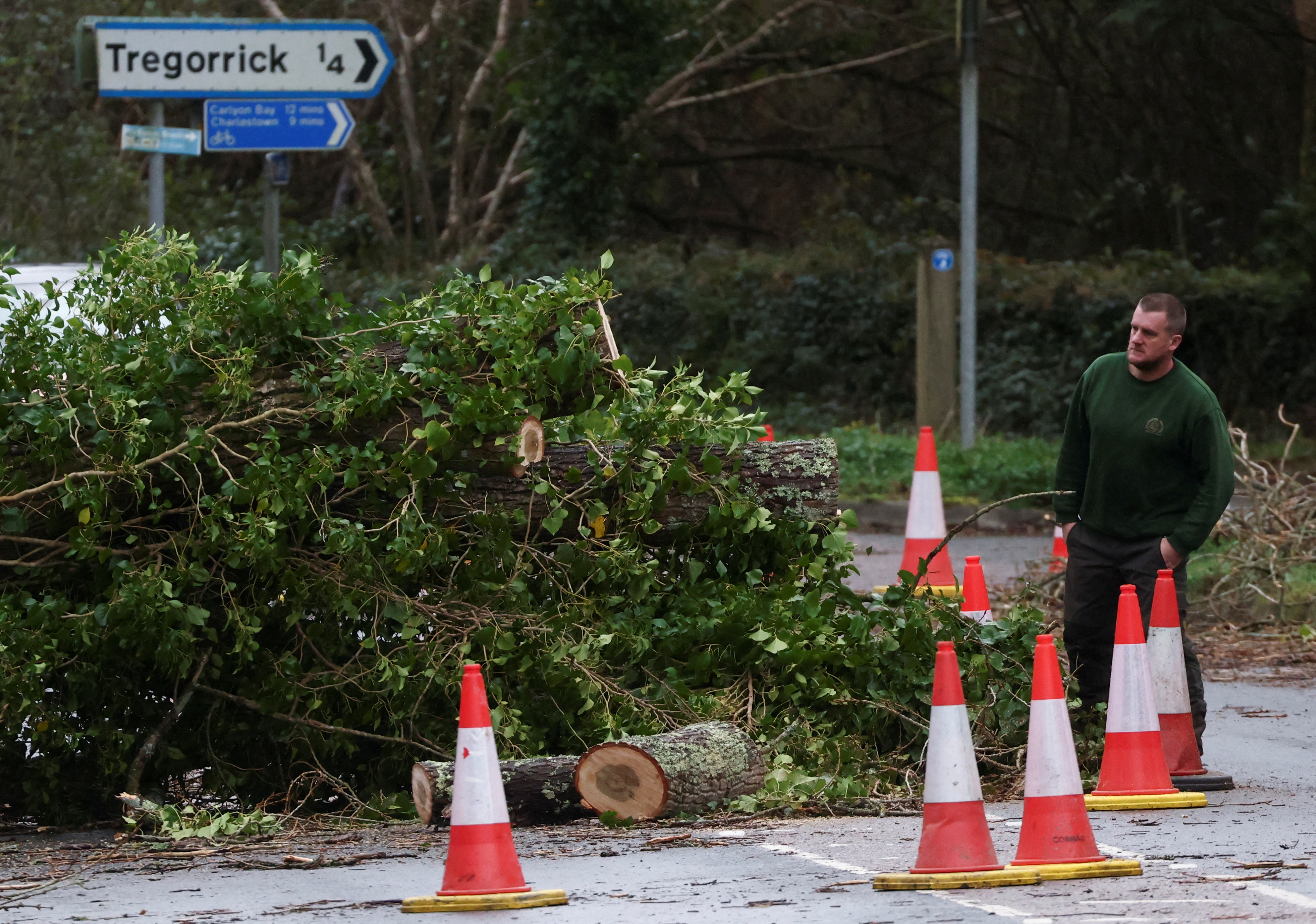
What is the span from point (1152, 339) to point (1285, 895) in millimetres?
2519

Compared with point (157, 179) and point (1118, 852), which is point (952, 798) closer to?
point (1118, 852)

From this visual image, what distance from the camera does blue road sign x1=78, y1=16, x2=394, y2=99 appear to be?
38.8 ft

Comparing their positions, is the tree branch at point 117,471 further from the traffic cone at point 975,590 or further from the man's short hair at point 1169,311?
the traffic cone at point 975,590

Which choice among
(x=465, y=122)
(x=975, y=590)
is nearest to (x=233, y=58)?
(x=975, y=590)

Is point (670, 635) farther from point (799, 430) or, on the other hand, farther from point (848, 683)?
point (799, 430)

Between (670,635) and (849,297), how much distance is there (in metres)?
15.1

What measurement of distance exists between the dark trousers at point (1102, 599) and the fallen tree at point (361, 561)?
271 mm

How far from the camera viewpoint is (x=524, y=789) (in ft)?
19.4

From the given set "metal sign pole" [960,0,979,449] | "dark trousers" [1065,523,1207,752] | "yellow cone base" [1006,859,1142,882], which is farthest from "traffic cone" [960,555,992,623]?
"metal sign pole" [960,0,979,449]

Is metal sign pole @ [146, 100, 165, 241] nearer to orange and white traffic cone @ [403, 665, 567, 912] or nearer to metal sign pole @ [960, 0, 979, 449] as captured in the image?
orange and white traffic cone @ [403, 665, 567, 912]

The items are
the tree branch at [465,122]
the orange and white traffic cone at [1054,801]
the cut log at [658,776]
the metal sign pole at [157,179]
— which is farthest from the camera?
the tree branch at [465,122]

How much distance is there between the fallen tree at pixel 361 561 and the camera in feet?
20.4

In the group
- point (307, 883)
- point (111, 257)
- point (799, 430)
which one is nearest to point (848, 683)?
→ point (307, 883)

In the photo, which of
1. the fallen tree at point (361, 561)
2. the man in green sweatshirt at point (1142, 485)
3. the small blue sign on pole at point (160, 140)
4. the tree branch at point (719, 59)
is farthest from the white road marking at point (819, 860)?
the tree branch at point (719, 59)
